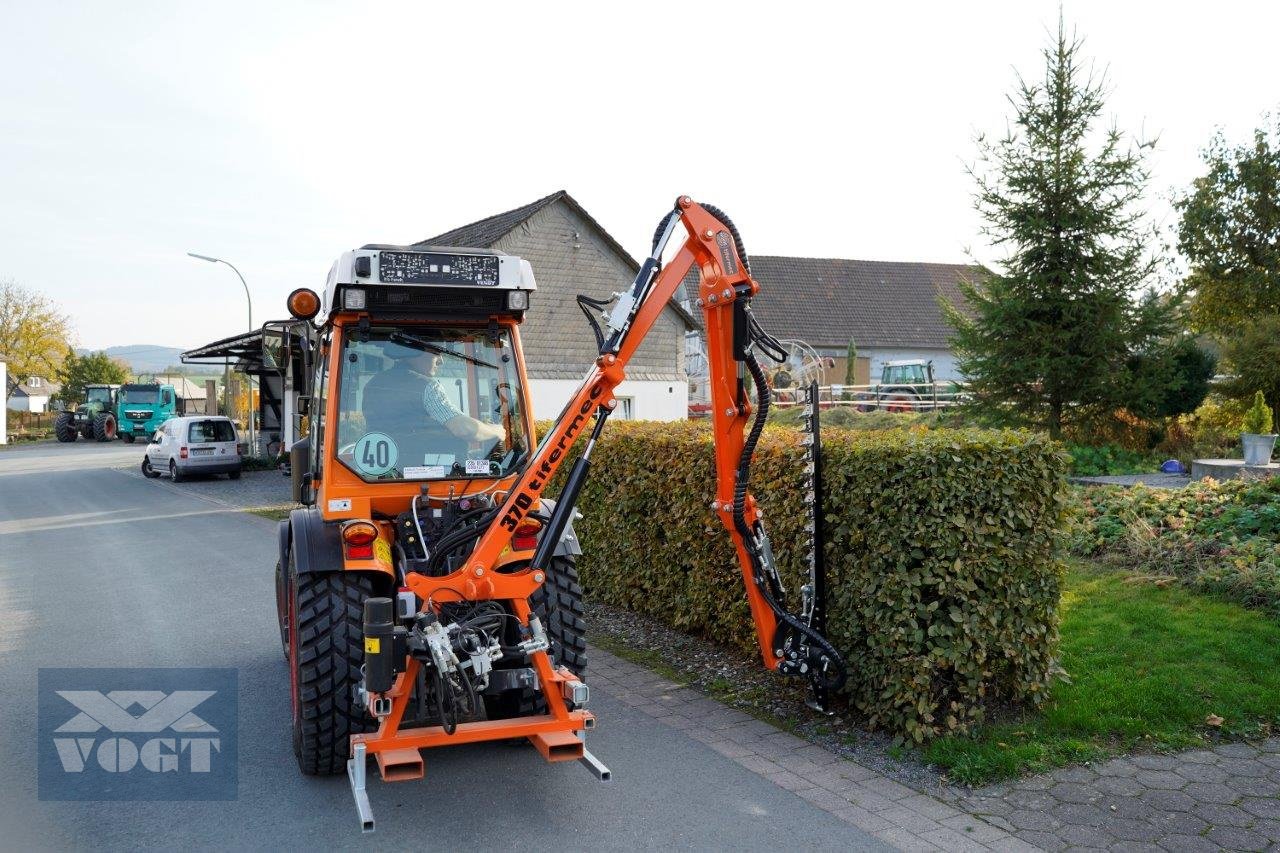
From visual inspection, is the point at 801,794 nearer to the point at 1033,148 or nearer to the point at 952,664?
the point at 952,664

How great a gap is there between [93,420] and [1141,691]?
52.1m

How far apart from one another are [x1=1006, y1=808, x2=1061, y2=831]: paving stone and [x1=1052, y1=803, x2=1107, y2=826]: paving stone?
45 millimetres

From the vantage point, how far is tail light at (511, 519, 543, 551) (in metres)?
5.48

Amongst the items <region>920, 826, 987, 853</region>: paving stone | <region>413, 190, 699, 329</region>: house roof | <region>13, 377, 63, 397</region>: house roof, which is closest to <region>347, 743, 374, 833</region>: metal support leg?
<region>920, 826, 987, 853</region>: paving stone

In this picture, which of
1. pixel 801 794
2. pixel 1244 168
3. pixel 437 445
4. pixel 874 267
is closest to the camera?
pixel 801 794

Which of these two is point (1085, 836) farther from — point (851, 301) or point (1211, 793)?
point (851, 301)

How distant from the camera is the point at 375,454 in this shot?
5793 mm

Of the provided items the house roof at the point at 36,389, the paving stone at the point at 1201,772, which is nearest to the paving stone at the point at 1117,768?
the paving stone at the point at 1201,772

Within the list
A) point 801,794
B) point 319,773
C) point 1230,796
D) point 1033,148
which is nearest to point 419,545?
point 319,773

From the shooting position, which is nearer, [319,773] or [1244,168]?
[319,773]

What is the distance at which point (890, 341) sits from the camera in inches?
1849

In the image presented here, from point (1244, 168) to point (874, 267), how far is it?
92.6 feet

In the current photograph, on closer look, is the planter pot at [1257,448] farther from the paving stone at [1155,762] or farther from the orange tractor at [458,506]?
the orange tractor at [458,506]

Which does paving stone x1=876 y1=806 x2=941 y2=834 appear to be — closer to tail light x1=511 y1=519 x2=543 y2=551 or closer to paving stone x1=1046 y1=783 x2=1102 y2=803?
paving stone x1=1046 y1=783 x2=1102 y2=803
